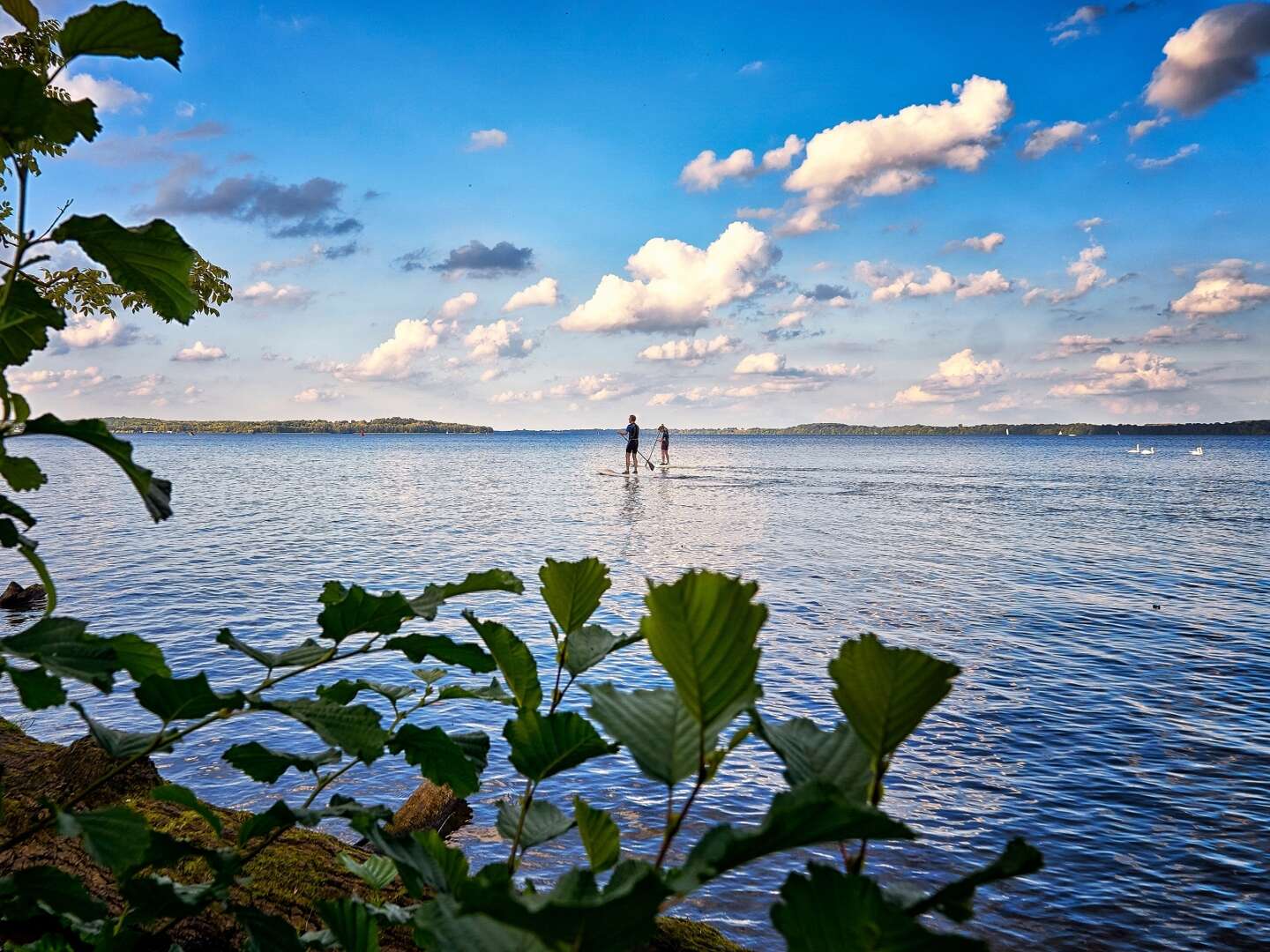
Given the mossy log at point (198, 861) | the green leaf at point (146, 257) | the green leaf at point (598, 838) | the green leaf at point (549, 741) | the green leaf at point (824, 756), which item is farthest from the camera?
the mossy log at point (198, 861)

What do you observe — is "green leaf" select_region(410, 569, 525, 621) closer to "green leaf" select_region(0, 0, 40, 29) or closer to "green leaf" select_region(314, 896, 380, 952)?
"green leaf" select_region(314, 896, 380, 952)

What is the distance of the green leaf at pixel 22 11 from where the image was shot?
1.25m

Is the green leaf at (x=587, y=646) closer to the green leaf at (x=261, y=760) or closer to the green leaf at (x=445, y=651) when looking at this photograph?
the green leaf at (x=445, y=651)

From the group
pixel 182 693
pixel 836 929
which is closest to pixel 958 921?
pixel 836 929

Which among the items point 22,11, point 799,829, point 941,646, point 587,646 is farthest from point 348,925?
point 941,646

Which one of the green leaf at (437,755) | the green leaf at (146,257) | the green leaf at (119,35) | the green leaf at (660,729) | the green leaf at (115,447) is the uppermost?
the green leaf at (119,35)

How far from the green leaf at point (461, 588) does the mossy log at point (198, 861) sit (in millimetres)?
874

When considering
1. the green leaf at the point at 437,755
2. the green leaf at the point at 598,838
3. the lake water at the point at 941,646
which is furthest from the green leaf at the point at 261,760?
the lake water at the point at 941,646

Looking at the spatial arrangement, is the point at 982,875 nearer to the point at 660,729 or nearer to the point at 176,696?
the point at 660,729

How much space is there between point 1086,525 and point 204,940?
3386cm

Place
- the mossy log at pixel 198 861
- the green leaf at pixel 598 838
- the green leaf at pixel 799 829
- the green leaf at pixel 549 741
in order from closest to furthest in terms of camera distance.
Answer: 1. the green leaf at pixel 799 829
2. the green leaf at pixel 598 838
3. the green leaf at pixel 549 741
4. the mossy log at pixel 198 861

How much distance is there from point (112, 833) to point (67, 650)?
23cm

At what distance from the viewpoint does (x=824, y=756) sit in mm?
700

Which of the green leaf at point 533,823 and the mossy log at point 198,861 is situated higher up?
the green leaf at point 533,823
